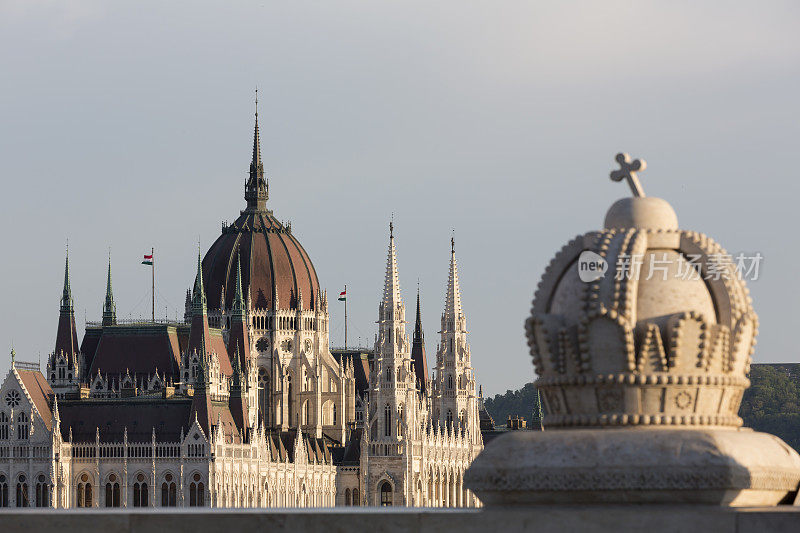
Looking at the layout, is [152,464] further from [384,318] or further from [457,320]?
[457,320]

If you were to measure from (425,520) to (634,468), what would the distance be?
2129 mm

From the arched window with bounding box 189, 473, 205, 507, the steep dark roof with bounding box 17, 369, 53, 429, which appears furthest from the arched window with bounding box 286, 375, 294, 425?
the arched window with bounding box 189, 473, 205, 507

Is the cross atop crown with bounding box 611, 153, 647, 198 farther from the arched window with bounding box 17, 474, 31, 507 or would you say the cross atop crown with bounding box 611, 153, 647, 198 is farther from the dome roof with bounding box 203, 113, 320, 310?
the dome roof with bounding box 203, 113, 320, 310

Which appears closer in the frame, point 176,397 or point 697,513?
point 697,513

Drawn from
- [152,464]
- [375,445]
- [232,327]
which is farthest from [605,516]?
[232,327]

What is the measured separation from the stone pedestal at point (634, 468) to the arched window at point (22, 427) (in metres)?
124

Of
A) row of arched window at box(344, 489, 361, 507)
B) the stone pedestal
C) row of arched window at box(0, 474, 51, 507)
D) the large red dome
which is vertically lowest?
row of arched window at box(344, 489, 361, 507)

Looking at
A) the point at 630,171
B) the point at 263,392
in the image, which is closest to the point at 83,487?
the point at 263,392

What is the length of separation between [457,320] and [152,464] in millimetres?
37605

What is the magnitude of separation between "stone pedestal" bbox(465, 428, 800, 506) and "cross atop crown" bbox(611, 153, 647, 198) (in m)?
2.87

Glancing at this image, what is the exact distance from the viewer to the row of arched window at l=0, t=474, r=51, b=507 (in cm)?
13938

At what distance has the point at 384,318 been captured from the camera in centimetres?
15550

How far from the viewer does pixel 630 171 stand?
849 inches

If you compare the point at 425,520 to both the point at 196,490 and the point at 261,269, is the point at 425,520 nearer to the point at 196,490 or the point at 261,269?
the point at 196,490
